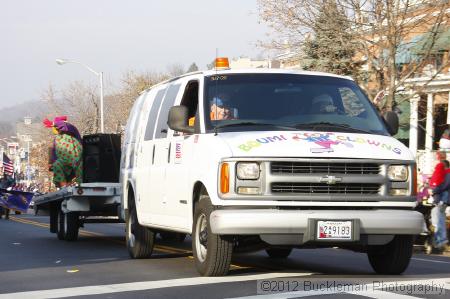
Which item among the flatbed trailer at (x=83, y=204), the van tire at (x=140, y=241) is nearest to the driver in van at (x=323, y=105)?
the van tire at (x=140, y=241)

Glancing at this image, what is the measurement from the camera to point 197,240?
33.2 ft

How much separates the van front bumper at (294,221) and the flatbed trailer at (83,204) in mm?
7537

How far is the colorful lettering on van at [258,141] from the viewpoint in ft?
30.9

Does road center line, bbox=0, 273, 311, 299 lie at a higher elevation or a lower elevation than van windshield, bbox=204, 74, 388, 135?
lower

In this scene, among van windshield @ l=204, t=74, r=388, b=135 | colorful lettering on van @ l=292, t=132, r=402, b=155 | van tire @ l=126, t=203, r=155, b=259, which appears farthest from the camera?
van tire @ l=126, t=203, r=155, b=259

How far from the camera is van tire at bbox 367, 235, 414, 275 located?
10.1 meters

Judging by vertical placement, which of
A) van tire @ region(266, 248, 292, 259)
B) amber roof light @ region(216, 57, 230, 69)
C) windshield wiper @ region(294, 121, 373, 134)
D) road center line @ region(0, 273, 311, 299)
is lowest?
van tire @ region(266, 248, 292, 259)

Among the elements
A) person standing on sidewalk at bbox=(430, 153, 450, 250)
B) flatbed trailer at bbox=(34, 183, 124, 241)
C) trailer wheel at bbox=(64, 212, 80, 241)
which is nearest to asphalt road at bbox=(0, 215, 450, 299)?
person standing on sidewalk at bbox=(430, 153, 450, 250)

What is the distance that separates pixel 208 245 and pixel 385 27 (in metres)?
16.9

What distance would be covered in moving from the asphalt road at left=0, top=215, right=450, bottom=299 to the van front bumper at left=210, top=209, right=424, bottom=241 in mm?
525

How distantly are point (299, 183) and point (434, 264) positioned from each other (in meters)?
3.96

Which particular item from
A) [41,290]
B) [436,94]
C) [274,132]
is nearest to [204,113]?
[274,132]

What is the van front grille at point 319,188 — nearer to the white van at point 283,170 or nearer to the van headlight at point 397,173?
the white van at point 283,170

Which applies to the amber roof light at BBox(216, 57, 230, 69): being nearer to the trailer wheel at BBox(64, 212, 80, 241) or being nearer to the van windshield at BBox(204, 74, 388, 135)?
the van windshield at BBox(204, 74, 388, 135)
